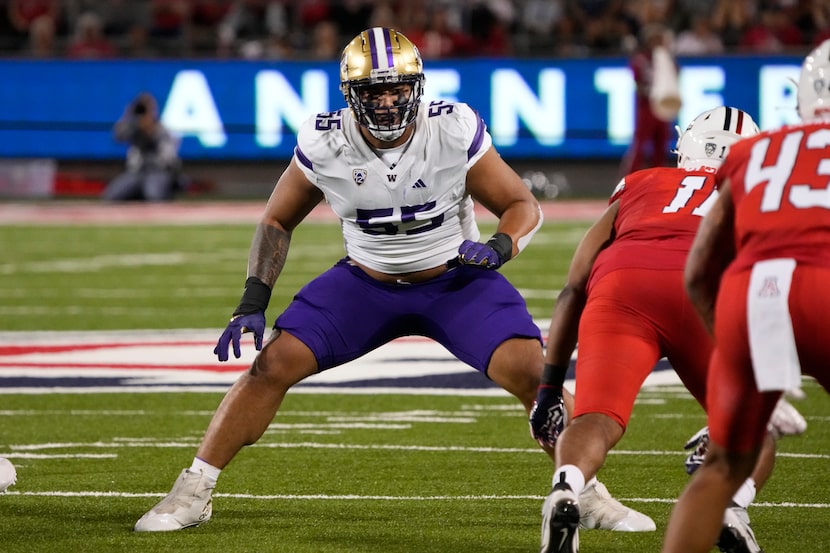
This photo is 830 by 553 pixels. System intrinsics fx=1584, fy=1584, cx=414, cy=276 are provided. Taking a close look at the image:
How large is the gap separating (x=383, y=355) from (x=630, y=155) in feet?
34.7

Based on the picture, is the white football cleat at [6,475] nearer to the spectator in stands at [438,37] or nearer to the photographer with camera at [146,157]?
the photographer with camera at [146,157]

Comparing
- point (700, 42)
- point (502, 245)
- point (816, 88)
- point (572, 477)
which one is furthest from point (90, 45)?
point (816, 88)

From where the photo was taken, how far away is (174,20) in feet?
72.1

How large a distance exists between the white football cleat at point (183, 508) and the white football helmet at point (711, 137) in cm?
188

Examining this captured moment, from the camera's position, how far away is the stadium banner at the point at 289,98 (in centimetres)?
2039

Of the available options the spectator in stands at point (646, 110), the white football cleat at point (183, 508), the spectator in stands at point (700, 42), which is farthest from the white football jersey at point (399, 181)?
the spectator in stands at point (700, 42)

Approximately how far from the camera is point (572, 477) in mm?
4215

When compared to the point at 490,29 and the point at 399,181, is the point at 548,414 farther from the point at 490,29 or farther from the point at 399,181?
the point at 490,29

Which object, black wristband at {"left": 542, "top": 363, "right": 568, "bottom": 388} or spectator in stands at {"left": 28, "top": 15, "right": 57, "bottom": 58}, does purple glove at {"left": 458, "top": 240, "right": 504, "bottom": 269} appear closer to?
black wristband at {"left": 542, "top": 363, "right": 568, "bottom": 388}

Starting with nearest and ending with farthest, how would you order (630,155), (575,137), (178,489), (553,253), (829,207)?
1. (829,207)
2. (178,489)
3. (553,253)
4. (630,155)
5. (575,137)

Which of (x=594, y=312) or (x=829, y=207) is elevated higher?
(x=829, y=207)

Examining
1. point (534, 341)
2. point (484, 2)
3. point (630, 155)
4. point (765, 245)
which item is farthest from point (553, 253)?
point (765, 245)

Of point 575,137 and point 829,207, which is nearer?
point 829,207

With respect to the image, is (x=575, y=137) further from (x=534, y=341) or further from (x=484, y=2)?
(x=534, y=341)
